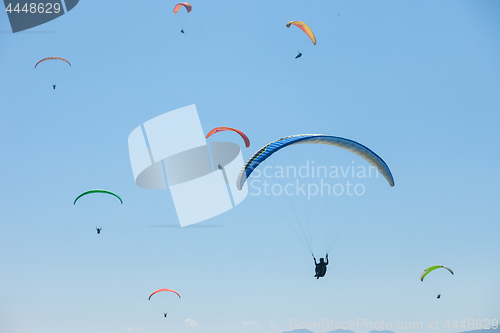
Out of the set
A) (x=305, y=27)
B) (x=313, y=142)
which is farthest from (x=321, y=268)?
(x=305, y=27)

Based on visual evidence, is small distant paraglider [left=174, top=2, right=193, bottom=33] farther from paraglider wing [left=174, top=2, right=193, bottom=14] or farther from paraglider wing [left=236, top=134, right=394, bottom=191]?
paraglider wing [left=236, top=134, right=394, bottom=191]

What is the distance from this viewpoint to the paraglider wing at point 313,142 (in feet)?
80.6

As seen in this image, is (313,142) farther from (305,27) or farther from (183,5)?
(183,5)

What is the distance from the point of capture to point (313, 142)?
85.0ft

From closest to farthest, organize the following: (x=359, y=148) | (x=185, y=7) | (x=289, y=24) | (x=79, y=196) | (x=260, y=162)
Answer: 1. (x=260, y=162)
2. (x=359, y=148)
3. (x=289, y=24)
4. (x=79, y=196)
5. (x=185, y=7)

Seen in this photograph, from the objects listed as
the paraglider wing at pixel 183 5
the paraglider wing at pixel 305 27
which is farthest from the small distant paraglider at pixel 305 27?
the paraglider wing at pixel 183 5

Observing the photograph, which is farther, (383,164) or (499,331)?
(499,331)

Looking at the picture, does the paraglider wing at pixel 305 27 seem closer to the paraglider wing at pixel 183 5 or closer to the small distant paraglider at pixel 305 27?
the small distant paraglider at pixel 305 27

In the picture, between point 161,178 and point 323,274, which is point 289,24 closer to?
point 323,274

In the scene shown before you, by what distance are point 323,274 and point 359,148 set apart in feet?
20.6

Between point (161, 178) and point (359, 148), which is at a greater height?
point (161, 178)

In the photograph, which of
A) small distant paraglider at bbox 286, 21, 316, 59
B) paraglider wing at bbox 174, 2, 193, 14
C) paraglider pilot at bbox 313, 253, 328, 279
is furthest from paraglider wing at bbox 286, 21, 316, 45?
paraglider pilot at bbox 313, 253, 328, 279

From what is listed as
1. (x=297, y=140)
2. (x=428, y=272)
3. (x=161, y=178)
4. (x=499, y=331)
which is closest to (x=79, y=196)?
(x=161, y=178)

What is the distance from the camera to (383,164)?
90.0 ft
